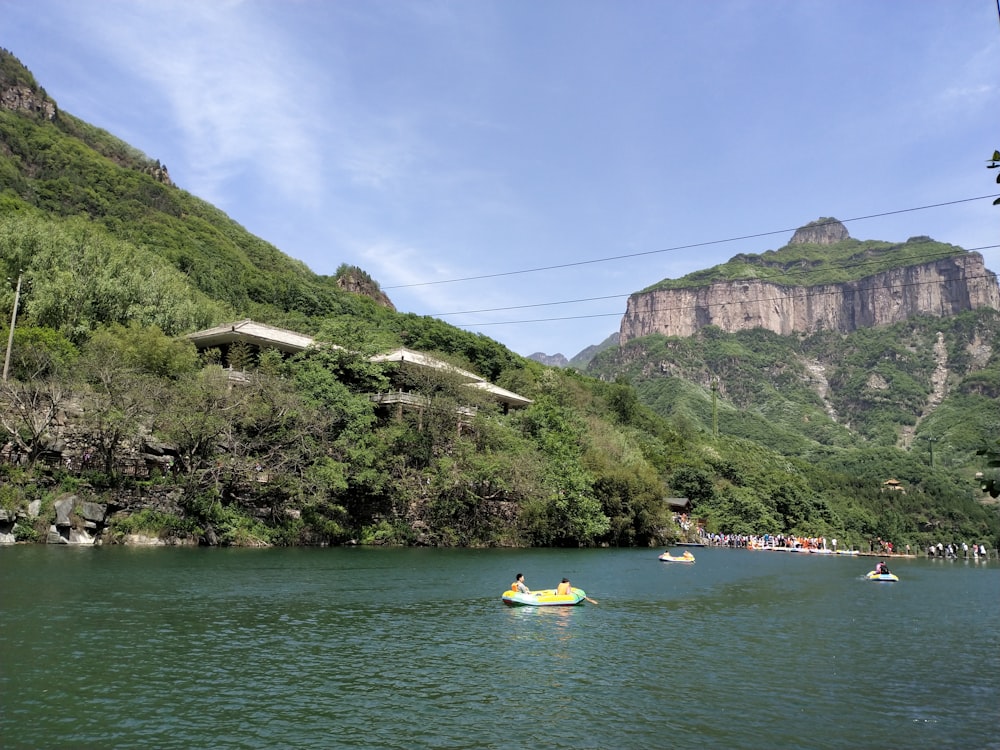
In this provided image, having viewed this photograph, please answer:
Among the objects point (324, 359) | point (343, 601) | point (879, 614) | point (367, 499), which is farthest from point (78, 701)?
point (324, 359)

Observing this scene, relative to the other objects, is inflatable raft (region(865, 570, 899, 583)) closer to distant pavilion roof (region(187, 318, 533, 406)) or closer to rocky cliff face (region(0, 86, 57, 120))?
distant pavilion roof (region(187, 318, 533, 406))

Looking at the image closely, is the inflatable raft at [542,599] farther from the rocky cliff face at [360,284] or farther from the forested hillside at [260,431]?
the rocky cliff face at [360,284]

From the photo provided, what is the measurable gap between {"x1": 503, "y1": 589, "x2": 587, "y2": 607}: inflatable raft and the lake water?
0.48 metres

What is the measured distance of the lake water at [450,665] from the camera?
10352 millimetres

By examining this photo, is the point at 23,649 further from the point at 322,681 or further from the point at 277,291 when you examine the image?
the point at 277,291

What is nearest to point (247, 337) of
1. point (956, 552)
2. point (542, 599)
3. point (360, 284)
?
point (542, 599)

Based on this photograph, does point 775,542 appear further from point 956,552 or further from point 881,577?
point 956,552

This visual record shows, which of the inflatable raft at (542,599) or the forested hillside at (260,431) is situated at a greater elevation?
the forested hillside at (260,431)

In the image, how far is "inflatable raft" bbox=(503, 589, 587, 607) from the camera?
72.3 ft

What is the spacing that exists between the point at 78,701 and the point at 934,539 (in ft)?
329

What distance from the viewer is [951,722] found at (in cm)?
1152

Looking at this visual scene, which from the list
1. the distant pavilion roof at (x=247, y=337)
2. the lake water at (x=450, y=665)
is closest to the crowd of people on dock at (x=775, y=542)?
the lake water at (x=450, y=665)

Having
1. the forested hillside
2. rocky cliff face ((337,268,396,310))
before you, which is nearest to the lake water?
the forested hillside

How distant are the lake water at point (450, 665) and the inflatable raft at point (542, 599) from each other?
1.59 feet
